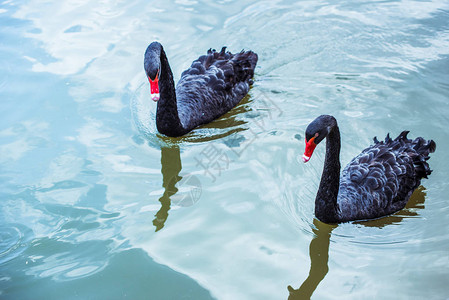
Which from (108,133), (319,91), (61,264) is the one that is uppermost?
(319,91)

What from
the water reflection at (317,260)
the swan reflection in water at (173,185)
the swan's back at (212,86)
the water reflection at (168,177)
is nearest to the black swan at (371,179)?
the water reflection at (317,260)

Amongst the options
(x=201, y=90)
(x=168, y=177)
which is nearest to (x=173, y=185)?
(x=168, y=177)

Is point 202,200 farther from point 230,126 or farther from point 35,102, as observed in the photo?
point 35,102

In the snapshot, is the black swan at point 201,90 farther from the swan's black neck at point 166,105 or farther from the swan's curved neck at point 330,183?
the swan's curved neck at point 330,183

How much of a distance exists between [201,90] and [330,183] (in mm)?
2218

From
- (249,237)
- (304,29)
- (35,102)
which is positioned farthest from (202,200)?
(304,29)

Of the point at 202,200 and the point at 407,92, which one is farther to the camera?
the point at 407,92

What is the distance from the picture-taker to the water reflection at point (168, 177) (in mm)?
4301

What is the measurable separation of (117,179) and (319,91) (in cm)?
262

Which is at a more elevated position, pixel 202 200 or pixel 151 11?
pixel 151 11

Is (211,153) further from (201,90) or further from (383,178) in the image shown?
(383,178)

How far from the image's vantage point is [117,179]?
15.4ft

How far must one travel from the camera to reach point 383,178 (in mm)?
4246

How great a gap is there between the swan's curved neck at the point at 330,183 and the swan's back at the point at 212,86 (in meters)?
1.88
